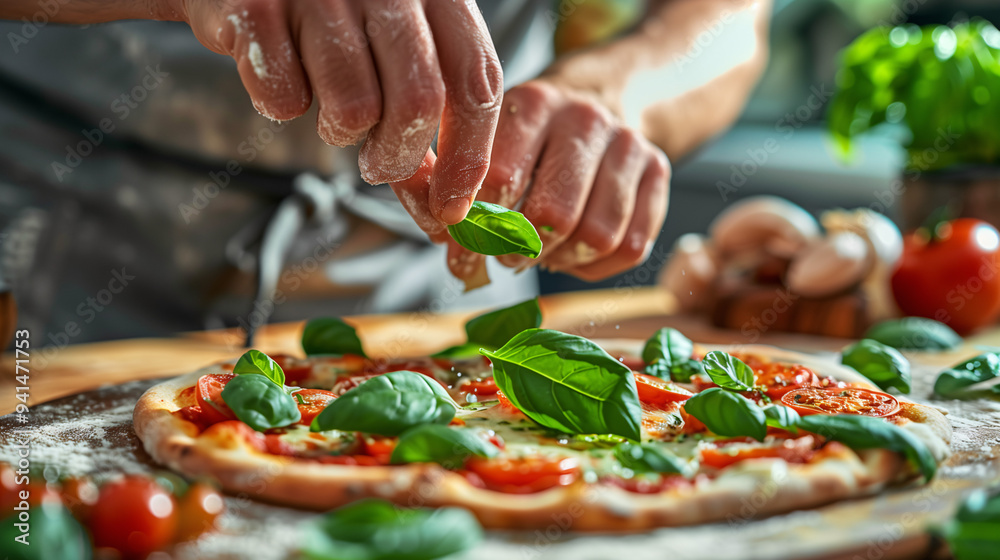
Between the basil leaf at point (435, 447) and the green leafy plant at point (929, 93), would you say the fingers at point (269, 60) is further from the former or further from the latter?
the green leafy plant at point (929, 93)

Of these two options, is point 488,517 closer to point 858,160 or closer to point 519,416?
point 519,416

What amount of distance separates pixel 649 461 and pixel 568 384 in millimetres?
141

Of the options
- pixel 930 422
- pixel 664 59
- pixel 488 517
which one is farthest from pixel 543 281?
pixel 488 517

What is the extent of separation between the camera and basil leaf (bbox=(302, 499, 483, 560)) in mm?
534

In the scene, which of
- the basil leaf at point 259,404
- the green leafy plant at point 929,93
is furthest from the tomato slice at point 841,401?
the green leafy plant at point 929,93

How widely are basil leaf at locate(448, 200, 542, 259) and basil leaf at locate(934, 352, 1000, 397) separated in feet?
2.12

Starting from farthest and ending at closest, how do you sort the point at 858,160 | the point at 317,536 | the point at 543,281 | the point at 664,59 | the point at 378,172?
the point at 858,160, the point at 543,281, the point at 664,59, the point at 378,172, the point at 317,536

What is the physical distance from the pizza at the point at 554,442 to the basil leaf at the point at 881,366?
0.49 feet

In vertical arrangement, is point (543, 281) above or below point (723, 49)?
below

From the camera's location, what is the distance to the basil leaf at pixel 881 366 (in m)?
1.17

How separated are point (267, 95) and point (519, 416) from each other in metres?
0.48

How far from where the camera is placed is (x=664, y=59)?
2.04 metres

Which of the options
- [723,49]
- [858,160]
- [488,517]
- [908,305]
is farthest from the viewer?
[858,160]

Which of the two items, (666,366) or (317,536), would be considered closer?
(317,536)
